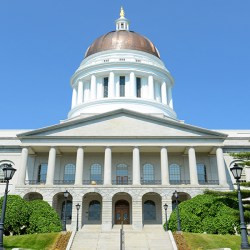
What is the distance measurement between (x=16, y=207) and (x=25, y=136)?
11.0 m

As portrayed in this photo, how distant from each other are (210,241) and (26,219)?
1517 cm

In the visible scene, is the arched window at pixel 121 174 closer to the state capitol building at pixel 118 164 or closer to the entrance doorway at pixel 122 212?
the state capitol building at pixel 118 164

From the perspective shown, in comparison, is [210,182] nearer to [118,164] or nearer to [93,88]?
[118,164]

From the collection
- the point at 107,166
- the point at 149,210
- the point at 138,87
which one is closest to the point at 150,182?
the point at 149,210

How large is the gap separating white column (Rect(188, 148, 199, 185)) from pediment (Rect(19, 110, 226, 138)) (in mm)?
2073

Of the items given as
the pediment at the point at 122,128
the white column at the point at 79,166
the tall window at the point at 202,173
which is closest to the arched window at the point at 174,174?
the tall window at the point at 202,173

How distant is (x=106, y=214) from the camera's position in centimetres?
3534

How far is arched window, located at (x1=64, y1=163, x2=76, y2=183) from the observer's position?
40.7 m

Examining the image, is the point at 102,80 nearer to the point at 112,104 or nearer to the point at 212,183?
the point at 112,104

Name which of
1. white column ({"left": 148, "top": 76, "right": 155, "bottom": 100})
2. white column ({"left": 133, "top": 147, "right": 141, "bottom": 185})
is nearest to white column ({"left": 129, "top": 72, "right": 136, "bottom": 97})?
white column ({"left": 148, "top": 76, "right": 155, "bottom": 100})

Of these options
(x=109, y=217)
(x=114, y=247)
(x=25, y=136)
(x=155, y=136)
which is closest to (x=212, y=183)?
(x=155, y=136)

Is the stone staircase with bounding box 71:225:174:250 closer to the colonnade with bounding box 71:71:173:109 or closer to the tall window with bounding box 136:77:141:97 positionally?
the colonnade with bounding box 71:71:173:109

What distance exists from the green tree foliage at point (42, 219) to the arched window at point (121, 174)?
35.9 feet

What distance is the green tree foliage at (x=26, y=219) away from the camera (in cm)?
2873
